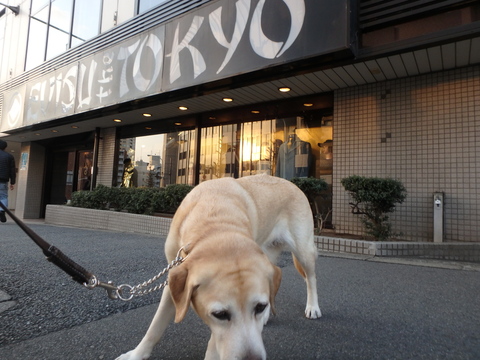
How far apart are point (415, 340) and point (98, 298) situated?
258cm

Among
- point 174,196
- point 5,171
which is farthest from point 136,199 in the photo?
point 5,171

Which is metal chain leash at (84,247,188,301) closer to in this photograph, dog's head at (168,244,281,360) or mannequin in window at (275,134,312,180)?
dog's head at (168,244,281,360)

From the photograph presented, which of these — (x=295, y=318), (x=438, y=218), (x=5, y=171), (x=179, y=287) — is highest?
(x=5, y=171)

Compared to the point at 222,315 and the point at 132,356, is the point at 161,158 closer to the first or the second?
the point at 132,356

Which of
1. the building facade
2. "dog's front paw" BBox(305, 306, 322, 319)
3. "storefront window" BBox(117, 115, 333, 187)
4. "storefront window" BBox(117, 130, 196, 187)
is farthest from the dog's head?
"storefront window" BBox(117, 130, 196, 187)

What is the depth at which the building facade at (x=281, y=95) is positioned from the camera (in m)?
5.28

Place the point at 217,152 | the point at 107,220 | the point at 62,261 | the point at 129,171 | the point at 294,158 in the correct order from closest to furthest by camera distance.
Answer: the point at 62,261 → the point at 294,158 → the point at 107,220 → the point at 217,152 → the point at 129,171

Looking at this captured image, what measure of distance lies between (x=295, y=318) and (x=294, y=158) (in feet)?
20.7

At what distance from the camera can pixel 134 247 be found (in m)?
5.23

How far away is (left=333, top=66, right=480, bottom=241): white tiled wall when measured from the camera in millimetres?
5504

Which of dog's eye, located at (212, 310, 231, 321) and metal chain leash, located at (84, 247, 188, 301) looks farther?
metal chain leash, located at (84, 247, 188, 301)

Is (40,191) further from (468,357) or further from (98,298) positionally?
(468,357)

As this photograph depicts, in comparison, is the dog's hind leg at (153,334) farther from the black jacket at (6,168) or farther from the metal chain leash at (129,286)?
the black jacket at (6,168)

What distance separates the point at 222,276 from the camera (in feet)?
4.18
